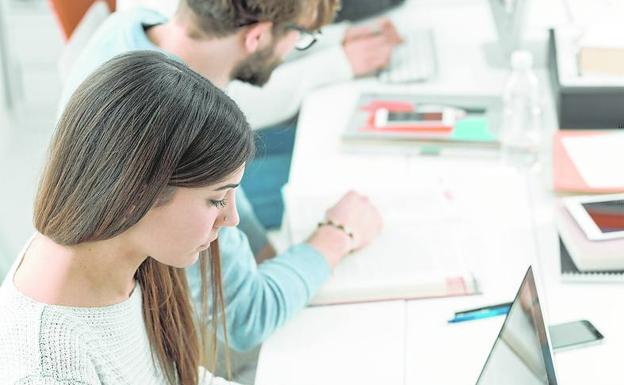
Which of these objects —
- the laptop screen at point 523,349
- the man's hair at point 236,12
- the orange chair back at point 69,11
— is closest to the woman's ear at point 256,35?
the man's hair at point 236,12

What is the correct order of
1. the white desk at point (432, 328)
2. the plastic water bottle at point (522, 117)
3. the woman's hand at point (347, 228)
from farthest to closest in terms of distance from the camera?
the plastic water bottle at point (522, 117) → the woman's hand at point (347, 228) → the white desk at point (432, 328)

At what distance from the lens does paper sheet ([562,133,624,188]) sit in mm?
1789

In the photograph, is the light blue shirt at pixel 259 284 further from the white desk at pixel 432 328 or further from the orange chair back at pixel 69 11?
the orange chair back at pixel 69 11

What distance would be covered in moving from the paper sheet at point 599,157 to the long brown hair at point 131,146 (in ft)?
2.69

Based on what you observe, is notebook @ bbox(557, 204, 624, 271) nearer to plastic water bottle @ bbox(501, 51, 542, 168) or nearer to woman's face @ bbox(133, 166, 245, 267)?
plastic water bottle @ bbox(501, 51, 542, 168)

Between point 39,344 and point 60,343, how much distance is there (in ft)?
0.08

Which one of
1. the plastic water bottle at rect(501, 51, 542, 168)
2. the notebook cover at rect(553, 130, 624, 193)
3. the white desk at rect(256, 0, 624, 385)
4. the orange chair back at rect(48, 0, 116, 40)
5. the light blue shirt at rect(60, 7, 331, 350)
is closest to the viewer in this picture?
the white desk at rect(256, 0, 624, 385)

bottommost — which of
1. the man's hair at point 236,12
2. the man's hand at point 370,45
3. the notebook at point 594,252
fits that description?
the man's hand at point 370,45

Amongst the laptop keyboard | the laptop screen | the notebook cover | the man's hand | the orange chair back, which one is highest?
the laptop screen

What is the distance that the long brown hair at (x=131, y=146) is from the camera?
110 cm

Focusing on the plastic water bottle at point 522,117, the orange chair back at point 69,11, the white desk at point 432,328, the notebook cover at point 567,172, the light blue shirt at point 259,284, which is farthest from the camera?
the orange chair back at point 69,11

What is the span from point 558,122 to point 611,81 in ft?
0.41

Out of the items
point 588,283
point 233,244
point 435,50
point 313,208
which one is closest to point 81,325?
point 233,244

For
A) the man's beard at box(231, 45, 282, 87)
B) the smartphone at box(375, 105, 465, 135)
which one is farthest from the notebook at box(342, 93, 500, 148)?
the man's beard at box(231, 45, 282, 87)
